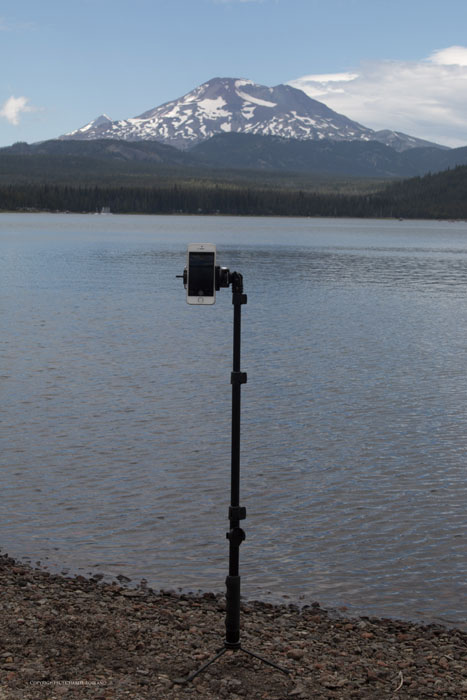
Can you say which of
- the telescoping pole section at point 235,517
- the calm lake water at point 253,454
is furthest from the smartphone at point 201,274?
the calm lake water at point 253,454

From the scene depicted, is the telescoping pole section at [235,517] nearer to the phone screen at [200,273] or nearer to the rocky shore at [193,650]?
the rocky shore at [193,650]

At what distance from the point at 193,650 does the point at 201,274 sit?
415cm

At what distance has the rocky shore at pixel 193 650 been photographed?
339 inches

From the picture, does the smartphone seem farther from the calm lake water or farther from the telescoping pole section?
the calm lake water

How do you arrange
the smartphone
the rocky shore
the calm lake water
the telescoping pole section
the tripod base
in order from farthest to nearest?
the calm lake water, the telescoping pole section, the smartphone, the tripod base, the rocky shore

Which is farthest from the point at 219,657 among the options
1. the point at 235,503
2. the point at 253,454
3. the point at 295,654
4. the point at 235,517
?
the point at 253,454

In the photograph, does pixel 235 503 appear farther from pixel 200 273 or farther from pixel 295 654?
pixel 200 273

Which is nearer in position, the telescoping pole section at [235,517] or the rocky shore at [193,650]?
the rocky shore at [193,650]

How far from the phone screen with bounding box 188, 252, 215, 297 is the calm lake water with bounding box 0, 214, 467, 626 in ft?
16.5

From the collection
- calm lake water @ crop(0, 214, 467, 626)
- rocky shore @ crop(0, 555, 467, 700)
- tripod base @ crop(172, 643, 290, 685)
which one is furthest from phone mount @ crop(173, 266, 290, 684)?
calm lake water @ crop(0, 214, 467, 626)

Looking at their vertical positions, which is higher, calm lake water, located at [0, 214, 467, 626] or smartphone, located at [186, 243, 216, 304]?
smartphone, located at [186, 243, 216, 304]

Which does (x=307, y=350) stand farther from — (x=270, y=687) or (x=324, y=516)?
(x=270, y=687)

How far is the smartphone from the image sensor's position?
30.0 feet

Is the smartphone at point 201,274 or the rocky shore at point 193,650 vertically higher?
the smartphone at point 201,274
